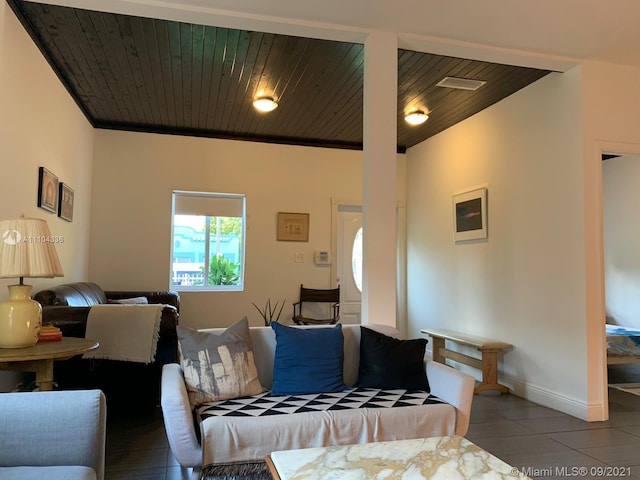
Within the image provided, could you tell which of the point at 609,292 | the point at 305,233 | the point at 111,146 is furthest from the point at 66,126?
the point at 609,292

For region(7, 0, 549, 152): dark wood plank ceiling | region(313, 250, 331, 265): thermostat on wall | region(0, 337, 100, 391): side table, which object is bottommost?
region(0, 337, 100, 391): side table

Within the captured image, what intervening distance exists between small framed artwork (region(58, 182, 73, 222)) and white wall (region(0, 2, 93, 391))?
0.22 feet

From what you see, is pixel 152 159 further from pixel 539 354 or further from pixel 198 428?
pixel 539 354

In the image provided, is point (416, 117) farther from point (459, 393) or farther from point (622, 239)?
point (459, 393)

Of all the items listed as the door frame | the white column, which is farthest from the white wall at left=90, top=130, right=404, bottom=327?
the white column

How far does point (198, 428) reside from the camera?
7.03 ft

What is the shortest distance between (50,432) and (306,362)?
1299mm

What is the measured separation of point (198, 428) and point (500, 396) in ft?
9.54

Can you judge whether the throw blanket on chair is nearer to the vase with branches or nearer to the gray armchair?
the gray armchair

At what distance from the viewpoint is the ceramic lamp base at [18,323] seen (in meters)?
2.31

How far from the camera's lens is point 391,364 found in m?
2.68

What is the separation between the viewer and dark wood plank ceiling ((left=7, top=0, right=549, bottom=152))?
10.9 ft

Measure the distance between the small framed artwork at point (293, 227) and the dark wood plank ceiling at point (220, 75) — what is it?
1.11 m

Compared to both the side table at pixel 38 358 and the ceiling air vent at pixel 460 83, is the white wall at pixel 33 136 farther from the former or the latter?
the ceiling air vent at pixel 460 83
